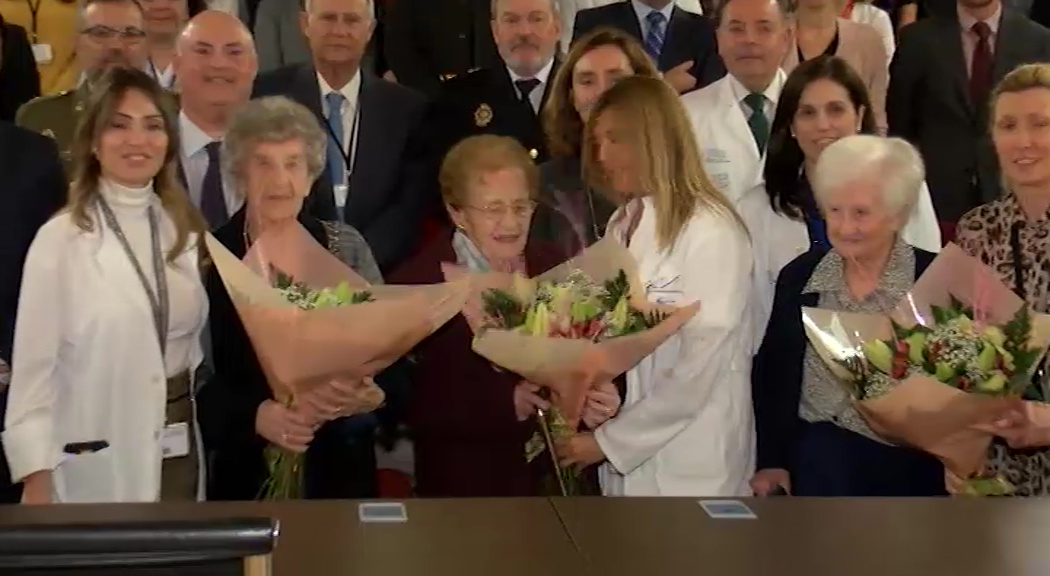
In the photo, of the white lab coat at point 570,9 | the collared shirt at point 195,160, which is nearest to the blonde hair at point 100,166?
the collared shirt at point 195,160

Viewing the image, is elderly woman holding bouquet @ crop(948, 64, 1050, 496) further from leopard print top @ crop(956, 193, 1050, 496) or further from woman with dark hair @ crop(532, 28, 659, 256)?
woman with dark hair @ crop(532, 28, 659, 256)

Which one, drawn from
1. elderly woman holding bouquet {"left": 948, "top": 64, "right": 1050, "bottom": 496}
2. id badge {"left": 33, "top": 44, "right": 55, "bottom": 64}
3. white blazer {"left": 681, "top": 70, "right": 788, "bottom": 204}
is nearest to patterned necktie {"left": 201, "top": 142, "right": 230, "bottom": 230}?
white blazer {"left": 681, "top": 70, "right": 788, "bottom": 204}

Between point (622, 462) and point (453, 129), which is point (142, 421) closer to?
point (622, 462)

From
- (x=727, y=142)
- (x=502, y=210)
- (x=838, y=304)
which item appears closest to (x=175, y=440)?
(x=502, y=210)

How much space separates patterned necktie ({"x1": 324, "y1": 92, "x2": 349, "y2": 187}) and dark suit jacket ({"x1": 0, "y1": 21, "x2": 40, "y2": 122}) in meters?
1.21

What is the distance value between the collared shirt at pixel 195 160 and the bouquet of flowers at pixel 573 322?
1.13 m

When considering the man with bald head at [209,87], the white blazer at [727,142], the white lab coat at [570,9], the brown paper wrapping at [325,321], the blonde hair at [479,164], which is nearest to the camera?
the brown paper wrapping at [325,321]

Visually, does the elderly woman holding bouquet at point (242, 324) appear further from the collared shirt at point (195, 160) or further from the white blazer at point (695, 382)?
the white blazer at point (695, 382)

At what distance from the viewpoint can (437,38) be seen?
528cm

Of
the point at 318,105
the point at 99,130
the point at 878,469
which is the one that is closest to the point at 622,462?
the point at 878,469

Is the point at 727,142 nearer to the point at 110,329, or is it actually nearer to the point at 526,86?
the point at 526,86

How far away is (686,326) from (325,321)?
0.85 meters

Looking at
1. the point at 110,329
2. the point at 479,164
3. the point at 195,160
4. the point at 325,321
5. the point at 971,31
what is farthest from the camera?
the point at 971,31

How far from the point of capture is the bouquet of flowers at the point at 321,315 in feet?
9.43
